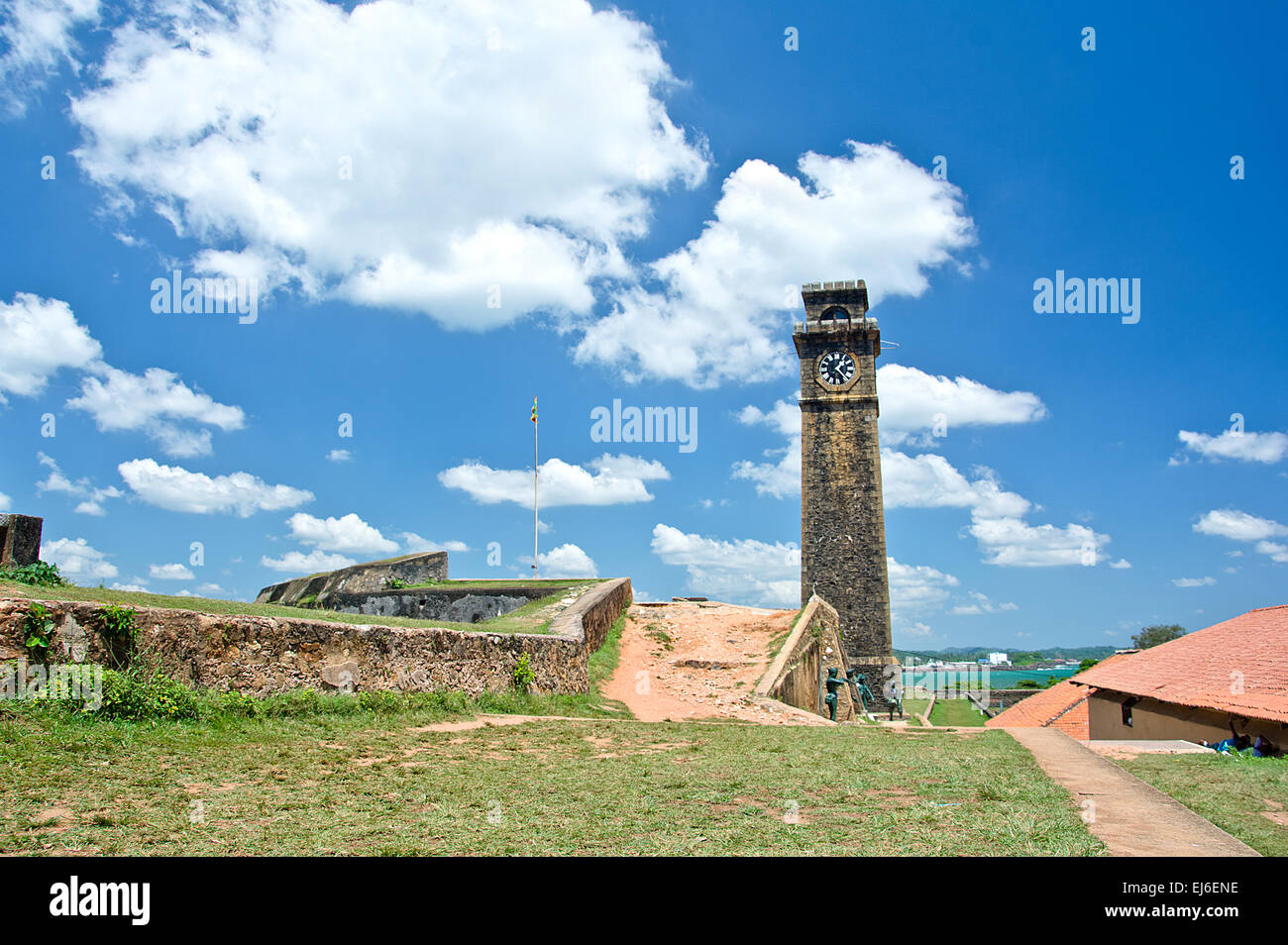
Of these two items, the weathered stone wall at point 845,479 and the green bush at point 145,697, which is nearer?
the green bush at point 145,697

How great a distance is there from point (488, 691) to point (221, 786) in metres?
5.39

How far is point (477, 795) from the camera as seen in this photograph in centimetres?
500

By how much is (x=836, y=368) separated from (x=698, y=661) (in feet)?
67.2

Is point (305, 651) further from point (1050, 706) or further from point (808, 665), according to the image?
point (1050, 706)

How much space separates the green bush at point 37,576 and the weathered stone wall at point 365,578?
11.7m

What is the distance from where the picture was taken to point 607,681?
571 inches

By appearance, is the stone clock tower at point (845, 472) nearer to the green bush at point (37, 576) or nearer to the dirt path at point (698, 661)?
the dirt path at point (698, 661)

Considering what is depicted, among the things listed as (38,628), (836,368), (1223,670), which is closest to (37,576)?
(38,628)

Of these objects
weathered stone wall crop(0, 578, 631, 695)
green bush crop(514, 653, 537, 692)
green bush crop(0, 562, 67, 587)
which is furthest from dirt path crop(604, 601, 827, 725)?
green bush crop(0, 562, 67, 587)

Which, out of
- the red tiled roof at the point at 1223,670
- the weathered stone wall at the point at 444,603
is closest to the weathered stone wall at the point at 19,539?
the weathered stone wall at the point at 444,603

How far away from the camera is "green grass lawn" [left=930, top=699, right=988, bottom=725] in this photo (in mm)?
31297

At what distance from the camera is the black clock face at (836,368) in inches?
1334

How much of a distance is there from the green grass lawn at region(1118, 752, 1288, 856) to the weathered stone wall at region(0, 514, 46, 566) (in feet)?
38.1
